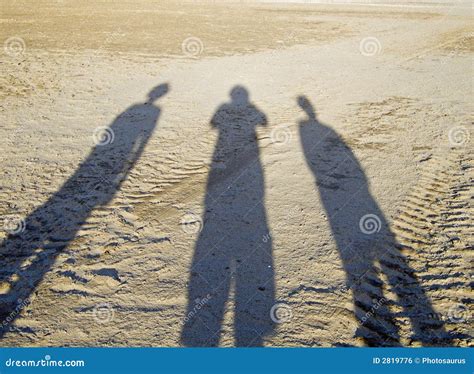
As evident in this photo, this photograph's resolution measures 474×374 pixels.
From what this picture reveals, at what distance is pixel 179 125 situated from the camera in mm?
7379

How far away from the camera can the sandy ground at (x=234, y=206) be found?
341 centimetres

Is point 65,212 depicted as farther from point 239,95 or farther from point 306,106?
point 306,106

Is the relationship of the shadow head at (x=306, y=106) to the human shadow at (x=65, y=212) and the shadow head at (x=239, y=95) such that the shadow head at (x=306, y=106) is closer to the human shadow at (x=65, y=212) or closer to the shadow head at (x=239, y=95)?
the shadow head at (x=239, y=95)

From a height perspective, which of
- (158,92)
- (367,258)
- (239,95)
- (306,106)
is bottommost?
(367,258)

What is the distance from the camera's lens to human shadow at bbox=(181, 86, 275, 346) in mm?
3338

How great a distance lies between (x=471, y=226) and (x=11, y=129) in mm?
7757

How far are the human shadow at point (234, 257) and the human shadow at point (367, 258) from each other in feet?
2.86

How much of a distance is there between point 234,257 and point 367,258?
148cm

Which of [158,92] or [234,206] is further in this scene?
[158,92]

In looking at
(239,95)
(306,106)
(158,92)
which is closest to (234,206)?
(306,106)

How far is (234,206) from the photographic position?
499 cm

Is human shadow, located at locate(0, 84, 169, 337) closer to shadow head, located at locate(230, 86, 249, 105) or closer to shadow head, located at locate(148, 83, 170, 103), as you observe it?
shadow head, located at locate(148, 83, 170, 103)

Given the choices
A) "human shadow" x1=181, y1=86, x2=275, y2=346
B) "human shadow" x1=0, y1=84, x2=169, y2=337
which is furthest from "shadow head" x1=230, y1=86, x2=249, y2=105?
"human shadow" x1=181, y1=86, x2=275, y2=346
